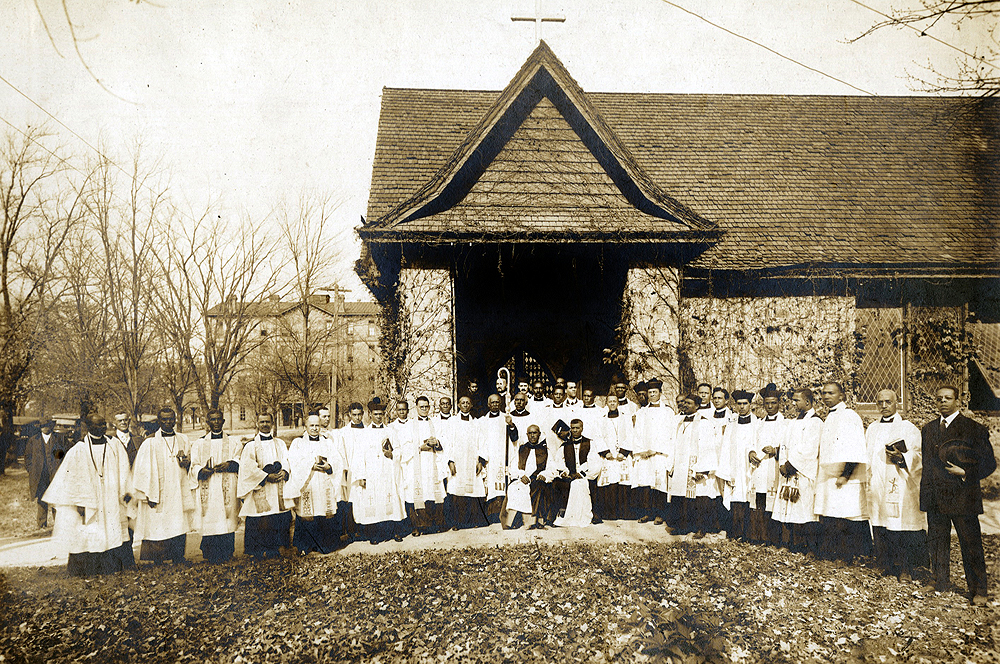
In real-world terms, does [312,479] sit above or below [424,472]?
above

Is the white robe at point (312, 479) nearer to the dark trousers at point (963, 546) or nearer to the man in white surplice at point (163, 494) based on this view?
the man in white surplice at point (163, 494)

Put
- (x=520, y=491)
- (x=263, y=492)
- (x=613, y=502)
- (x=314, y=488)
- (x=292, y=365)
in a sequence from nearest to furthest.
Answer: (x=263, y=492) < (x=314, y=488) < (x=520, y=491) < (x=613, y=502) < (x=292, y=365)

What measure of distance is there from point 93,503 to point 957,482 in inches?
361

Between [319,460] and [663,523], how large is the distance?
15.7 ft

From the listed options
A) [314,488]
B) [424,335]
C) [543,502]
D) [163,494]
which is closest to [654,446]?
[543,502]

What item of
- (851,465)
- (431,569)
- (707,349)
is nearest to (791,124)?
(707,349)

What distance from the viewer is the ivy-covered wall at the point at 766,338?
1025 centimetres

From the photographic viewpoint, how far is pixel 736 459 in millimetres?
7203

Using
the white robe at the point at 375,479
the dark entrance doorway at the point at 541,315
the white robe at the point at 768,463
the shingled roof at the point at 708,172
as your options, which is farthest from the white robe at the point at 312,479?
the white robe at the point at 768,463

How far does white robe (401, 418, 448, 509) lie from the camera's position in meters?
7.44

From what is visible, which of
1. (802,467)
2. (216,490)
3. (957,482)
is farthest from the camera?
(802,467)

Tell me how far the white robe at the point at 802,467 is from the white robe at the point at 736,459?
0.40 m

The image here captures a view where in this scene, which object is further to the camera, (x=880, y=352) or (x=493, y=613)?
(x=880, y=352)

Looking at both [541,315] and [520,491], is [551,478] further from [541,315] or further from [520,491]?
[541,315]
